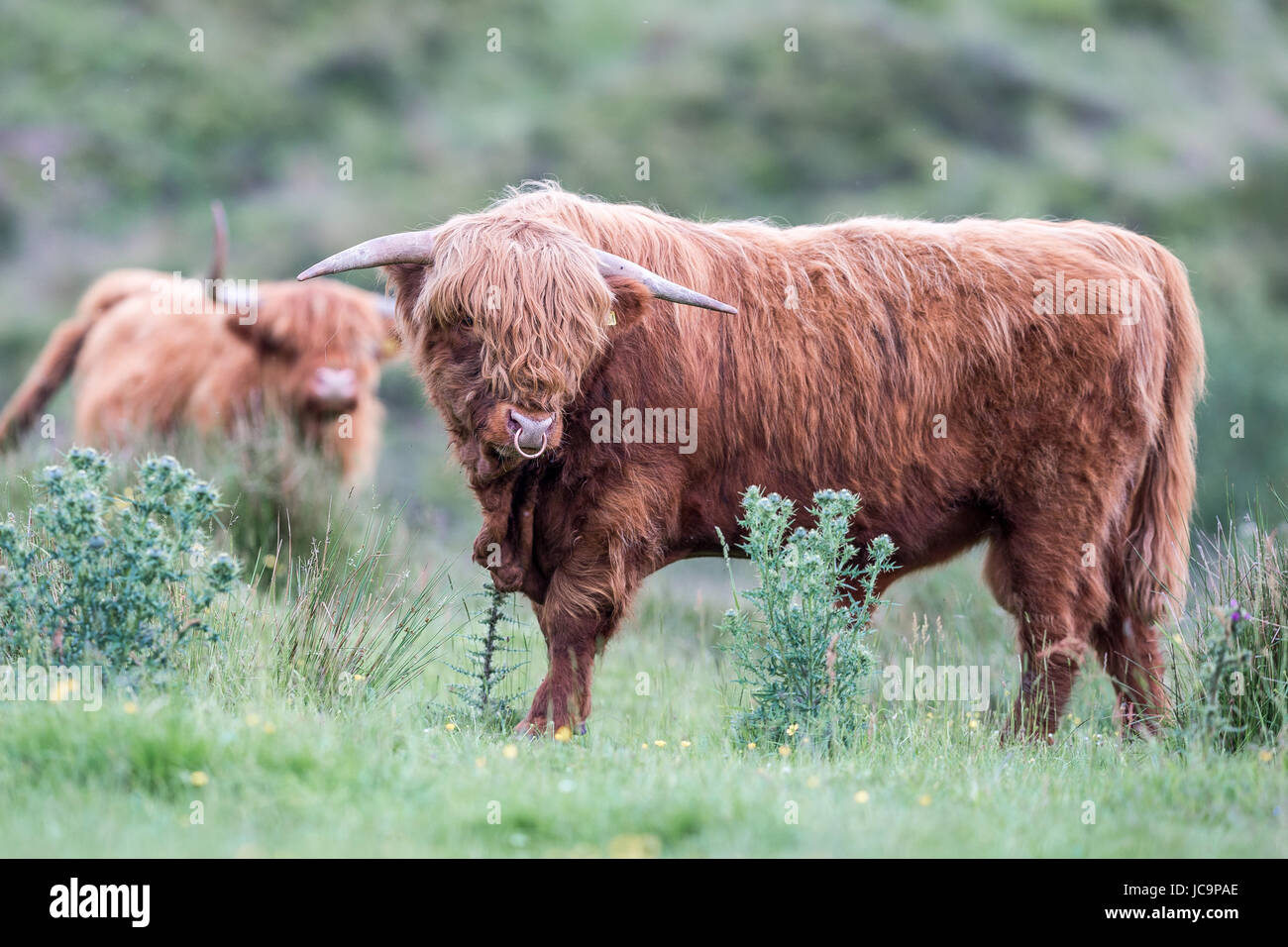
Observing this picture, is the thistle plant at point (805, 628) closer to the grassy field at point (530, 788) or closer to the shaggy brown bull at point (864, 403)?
the grassy field at point (530, 788)

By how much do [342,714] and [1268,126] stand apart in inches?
993

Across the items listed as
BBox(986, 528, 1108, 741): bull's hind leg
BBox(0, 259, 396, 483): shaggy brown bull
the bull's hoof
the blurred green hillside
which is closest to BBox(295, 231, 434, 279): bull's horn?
the bull's hoof

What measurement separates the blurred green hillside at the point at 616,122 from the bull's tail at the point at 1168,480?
45.3 feet

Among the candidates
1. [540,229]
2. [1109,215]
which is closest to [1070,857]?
[540,229]

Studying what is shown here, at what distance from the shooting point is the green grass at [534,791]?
121 inches

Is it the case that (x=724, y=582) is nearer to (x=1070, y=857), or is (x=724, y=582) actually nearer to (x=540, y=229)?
(x=540, y=229)

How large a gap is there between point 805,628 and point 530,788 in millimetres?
1165

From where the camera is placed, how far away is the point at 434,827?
3.15m

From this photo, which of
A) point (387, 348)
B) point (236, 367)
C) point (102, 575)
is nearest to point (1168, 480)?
point (102, 575)

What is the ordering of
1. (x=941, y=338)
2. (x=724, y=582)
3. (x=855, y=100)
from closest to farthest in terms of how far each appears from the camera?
(x=941, y=338), (x=724, y=582), (x=855, y=100)

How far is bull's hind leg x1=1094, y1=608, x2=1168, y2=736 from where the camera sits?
482 centimetres

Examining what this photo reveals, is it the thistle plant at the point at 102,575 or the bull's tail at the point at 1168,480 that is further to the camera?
the bull's tail at the point at 1168,480

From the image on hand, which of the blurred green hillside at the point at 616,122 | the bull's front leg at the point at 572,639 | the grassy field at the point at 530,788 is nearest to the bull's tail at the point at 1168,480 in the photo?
the grassy field at the point at 530,788

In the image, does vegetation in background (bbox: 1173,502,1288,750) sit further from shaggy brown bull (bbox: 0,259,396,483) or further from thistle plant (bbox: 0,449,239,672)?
shaggy brown bull (bbox: 0,259,396,483)
